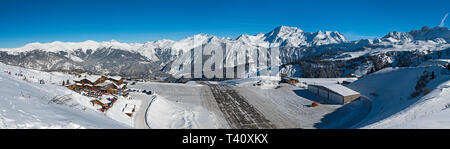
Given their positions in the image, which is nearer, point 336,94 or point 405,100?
point 405,100

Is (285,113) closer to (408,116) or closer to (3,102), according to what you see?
(408,116)

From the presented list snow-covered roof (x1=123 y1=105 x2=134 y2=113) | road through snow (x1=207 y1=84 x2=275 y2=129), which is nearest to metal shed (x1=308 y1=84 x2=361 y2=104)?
road through snow (x1=207 y1=84 x2=275 y2=129)

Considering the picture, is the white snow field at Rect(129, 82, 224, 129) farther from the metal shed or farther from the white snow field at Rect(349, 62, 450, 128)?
the metal shed

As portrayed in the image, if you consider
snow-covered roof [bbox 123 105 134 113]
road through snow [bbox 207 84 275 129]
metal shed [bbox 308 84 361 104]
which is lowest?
road through snow [bbox 207 84 275 129]

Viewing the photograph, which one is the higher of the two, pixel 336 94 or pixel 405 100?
pixel 405 100

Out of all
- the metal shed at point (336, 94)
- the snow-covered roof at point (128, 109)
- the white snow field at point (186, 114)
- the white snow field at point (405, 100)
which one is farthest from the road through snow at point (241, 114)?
the metal shed at point (336, 94)

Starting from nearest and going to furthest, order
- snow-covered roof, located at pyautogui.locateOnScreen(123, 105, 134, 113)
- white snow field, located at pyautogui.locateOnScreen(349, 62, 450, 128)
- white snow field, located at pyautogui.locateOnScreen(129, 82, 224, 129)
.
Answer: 1. white snow field, located at pyautogui.locateOnScreen(349, 62, 450, 128)
2. white snow field, located at pyautogui.locateOnScreen(129, 82, 224, 129)
3. snow-covered roof, located at pyautogui.locateOnScreen(123, 105, 134, 113)

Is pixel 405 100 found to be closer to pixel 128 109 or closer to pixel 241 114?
pixel 241 114

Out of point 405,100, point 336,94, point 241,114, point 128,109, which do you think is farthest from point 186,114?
point 405,100

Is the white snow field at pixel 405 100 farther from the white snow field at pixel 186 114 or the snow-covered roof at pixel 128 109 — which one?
the snow-covered roof at pixel 128 109

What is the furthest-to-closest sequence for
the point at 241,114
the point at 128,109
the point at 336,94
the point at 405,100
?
the point at 336,94, the point at 241,114, the point at 128,109, the point at 405,100
